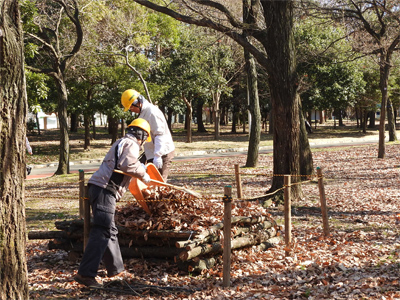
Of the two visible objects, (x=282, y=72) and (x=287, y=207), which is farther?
(x=282, y=72)

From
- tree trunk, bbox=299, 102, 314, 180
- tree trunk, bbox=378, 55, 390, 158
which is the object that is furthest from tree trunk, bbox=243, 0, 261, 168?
tree trunk, bbox=378, 55, 390, 158

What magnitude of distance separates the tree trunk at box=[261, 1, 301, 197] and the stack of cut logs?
130 inches

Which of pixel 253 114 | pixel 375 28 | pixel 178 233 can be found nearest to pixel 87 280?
pixel 178 233

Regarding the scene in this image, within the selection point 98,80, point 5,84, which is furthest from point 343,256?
point 98,80

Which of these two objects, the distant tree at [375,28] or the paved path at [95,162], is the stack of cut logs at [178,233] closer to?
the distant tree at [375,28]

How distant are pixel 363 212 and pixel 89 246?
6550mm

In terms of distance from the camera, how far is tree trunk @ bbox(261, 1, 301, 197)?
33.4 feet

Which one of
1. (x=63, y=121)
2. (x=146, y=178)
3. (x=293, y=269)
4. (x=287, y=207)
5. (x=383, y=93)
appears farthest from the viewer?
(x=383, y=93)

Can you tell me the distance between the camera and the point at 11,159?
13.1 feet

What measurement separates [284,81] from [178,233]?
17.4 feet

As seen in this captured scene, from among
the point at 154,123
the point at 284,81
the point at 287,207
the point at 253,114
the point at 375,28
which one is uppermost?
the point at 375,28

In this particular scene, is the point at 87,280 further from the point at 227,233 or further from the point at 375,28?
the point at 375,28

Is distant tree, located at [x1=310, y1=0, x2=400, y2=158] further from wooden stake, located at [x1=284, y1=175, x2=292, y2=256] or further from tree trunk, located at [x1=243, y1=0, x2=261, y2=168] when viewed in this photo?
wooden stake, located at [x1=284, y1=175, x2=292, y2=256]

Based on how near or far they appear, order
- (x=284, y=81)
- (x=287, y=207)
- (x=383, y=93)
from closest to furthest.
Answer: (x=287, y=207), (x=284, y=81), (x=383, y=93)
